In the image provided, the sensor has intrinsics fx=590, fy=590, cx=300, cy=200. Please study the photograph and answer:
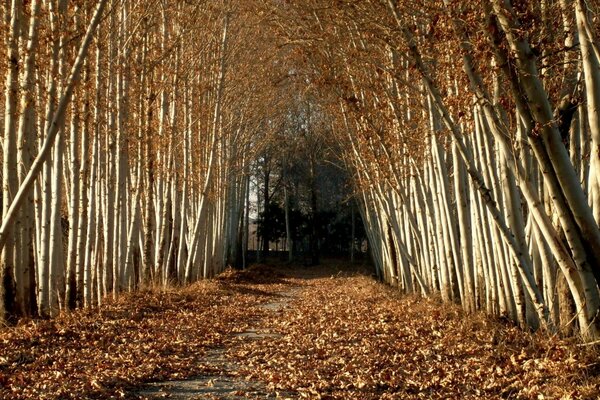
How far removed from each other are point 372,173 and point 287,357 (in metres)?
10.6

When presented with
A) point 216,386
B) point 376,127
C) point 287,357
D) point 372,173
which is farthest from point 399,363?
point 372,173

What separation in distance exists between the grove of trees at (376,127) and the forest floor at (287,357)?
2.31 ft

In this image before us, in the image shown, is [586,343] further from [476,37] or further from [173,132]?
[173,132]

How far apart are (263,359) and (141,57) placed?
33.1 feet

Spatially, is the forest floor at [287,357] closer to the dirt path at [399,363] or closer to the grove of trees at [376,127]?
the dirt path at [399,363]

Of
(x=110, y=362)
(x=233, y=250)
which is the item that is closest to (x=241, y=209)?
(x=233, y=250)

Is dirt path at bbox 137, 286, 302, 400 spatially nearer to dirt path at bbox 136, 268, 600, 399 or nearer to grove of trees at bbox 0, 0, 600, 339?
dirt path at bbox 136, 268, 600, 399

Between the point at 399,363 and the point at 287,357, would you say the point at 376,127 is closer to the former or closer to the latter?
the point at 287,357

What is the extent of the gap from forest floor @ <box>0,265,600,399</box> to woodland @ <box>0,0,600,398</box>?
1.9 inches

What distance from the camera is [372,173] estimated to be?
701 inches

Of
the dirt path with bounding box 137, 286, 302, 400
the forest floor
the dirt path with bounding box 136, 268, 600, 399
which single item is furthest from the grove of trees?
the dirt path with bounding box 137, 286, 302, 400

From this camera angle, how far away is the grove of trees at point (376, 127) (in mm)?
5914

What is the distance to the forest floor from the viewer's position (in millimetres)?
5680

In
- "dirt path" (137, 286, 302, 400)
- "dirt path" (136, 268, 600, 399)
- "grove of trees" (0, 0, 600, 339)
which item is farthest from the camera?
"grove of trees" (0, 0, 600, 339)
